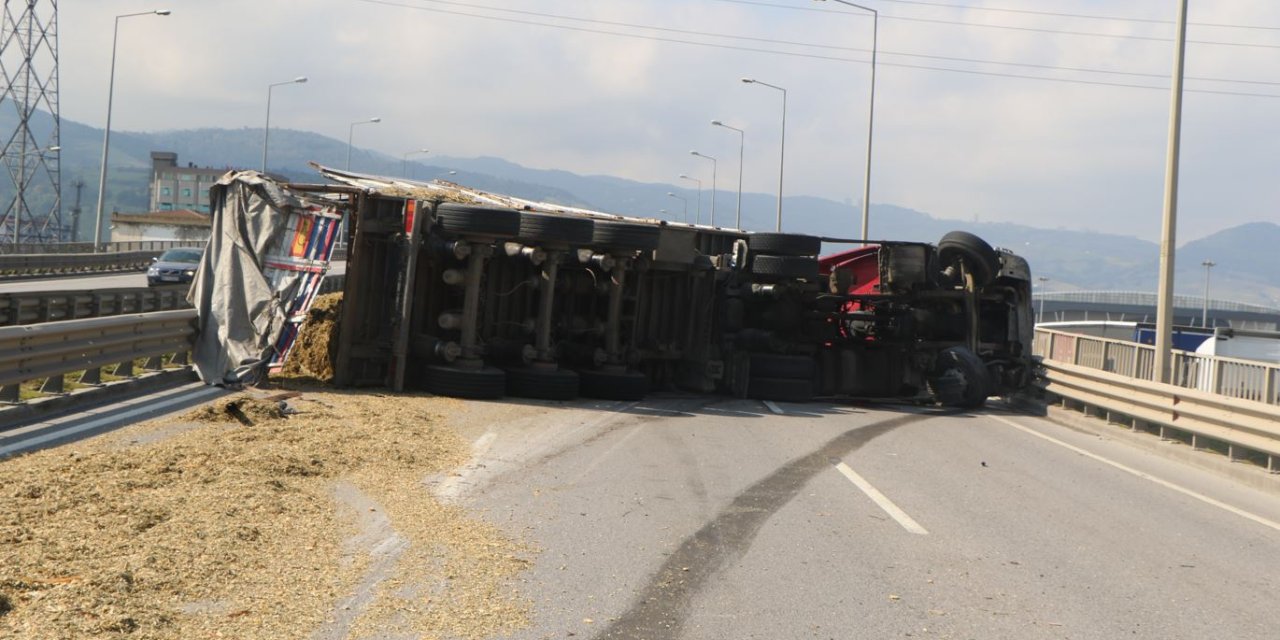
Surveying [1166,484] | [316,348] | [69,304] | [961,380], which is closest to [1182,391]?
[1166,484]

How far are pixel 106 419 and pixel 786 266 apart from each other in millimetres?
10793

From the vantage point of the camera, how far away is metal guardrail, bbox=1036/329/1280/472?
12781 mm

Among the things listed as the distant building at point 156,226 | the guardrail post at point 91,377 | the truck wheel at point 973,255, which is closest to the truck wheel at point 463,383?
the guardrail post at point 91,377

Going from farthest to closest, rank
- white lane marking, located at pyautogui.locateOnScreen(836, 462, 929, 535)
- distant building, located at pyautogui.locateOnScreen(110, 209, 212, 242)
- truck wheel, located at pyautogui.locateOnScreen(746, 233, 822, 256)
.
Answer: distant building, located at pyautogui.locateOnScreen(110, 209, 212, 242) < truck wheel, located at pyautogui.locateOnScreen(746, 233, 822, 256) < white lane marking, located at pyautogui.locateOnScreen(836, 462, 929, 535)

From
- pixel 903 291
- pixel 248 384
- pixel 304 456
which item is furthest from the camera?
pixel 903 291

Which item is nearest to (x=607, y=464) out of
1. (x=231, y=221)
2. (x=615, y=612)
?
(x=615, y=612)

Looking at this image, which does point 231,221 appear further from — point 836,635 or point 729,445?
point 836,635

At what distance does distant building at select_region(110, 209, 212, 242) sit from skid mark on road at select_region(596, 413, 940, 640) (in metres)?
76.1

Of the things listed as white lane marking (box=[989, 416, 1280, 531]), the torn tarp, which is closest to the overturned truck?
the torn tarp

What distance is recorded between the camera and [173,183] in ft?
563

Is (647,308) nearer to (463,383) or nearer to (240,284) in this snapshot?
(463,383)

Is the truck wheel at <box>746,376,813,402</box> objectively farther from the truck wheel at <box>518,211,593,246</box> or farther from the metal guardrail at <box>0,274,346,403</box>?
the metal guardrail at <box>0,274,346,403</box>

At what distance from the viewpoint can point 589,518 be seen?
27.7 feet

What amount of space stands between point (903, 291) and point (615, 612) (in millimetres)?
14275
